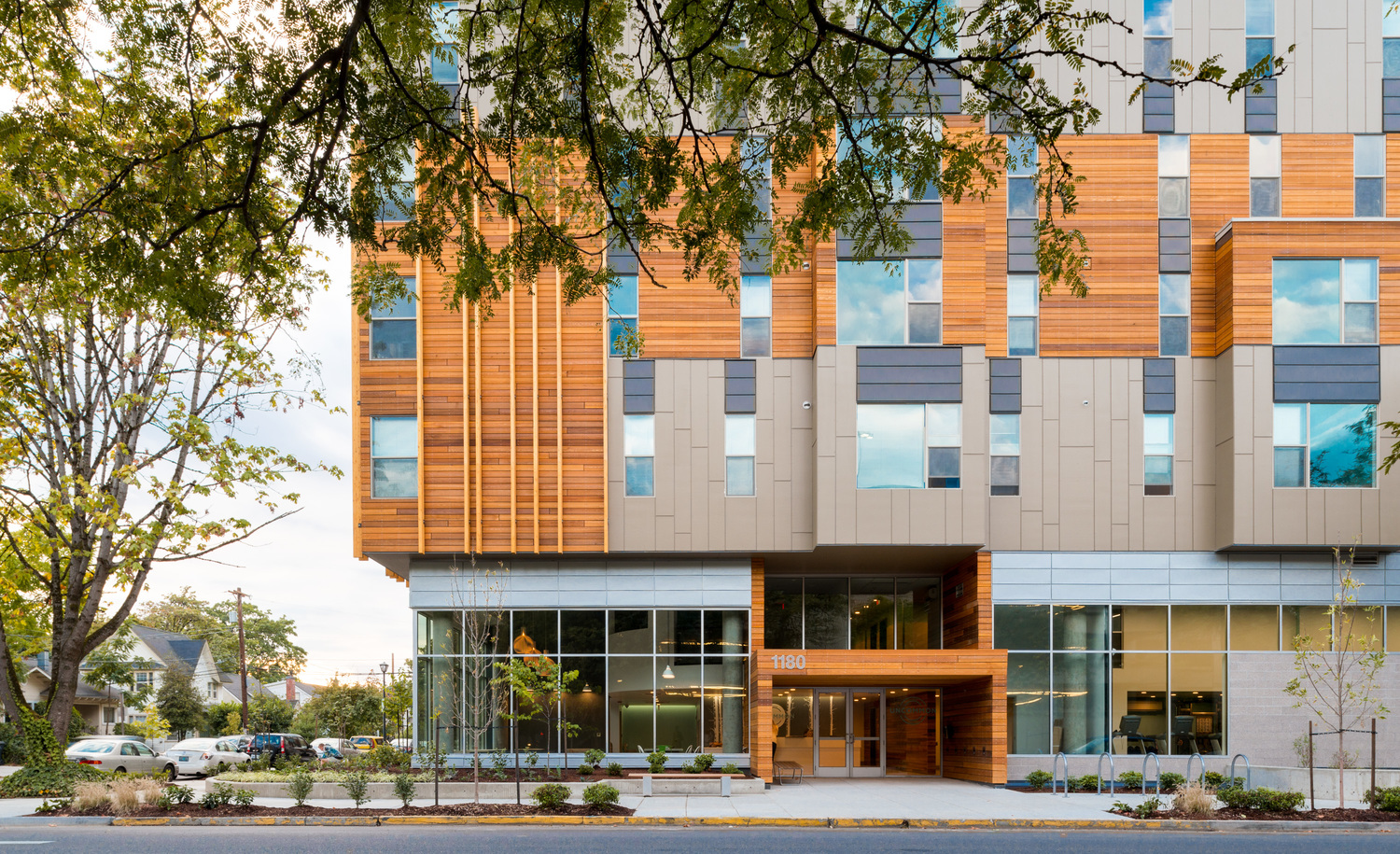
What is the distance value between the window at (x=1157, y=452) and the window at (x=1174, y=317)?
5.21ft

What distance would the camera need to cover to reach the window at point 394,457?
21109mm

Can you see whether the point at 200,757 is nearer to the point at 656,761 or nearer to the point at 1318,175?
the point at 656,761

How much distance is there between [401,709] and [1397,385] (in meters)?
31.1

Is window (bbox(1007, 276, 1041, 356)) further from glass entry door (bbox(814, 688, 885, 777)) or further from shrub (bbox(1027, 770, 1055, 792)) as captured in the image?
glass entry door (bbox(814, 688, 885, 777))

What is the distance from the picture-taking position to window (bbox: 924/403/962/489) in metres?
20.4

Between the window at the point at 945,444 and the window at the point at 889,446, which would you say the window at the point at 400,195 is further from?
the window at the point at 945,444

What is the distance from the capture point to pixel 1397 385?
20.2m

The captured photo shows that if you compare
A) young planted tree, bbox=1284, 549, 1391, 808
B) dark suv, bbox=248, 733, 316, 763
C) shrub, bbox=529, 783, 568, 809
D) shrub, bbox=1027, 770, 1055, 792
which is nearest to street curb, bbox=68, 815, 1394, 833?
shrub, bbox=529, 783, 568, 809

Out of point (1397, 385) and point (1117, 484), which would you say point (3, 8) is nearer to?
point (1117, 484)

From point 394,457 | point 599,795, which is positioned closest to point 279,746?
point 394,457

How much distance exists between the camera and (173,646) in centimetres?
6328

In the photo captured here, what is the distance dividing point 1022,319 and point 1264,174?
21.5 feet

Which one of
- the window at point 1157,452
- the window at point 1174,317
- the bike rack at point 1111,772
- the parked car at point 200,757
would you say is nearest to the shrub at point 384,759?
the parked car at point 200,757

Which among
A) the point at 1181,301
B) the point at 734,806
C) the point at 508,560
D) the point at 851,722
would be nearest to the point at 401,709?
the point at 508,560
